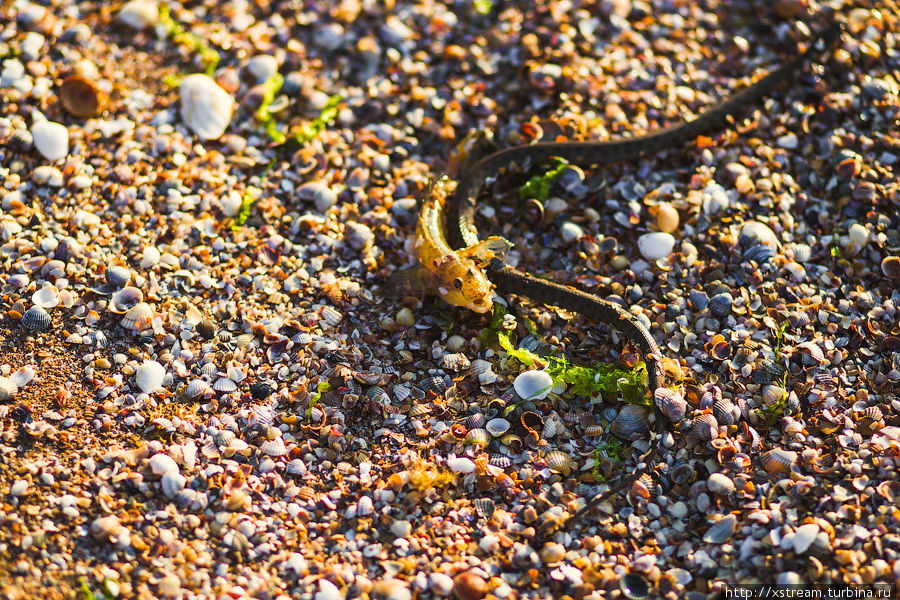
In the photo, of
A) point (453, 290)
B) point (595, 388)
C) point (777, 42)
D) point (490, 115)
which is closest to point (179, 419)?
point (453, 290)

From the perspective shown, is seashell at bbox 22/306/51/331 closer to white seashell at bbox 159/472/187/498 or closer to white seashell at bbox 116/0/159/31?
white seashell at bbox 159/472/187/498

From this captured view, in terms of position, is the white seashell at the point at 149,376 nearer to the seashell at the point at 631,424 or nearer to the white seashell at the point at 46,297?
the white seashell at the point at 46,297

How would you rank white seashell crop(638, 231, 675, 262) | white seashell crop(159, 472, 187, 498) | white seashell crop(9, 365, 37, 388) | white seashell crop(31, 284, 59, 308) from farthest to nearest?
white seashell crop(638, 231, 675, 262), white seashell crop(31, 284, 59, 308), white seashell crop(9, 365, 37, 388), white seashell crop(159, 472, 187, 498)

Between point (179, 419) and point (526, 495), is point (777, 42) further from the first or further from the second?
point (179, 419)

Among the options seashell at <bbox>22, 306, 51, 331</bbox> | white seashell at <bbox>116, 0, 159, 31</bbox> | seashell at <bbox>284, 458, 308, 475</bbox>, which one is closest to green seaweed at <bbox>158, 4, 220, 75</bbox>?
white seashell at <bbox>116, 0, 159, 31</bbox>

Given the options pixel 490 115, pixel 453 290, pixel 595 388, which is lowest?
pixel 595 388

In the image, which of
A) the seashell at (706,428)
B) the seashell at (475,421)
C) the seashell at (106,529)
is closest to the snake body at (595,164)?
the seashell at (706,428)

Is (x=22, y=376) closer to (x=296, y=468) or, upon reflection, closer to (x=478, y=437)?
(x=296, y=468)

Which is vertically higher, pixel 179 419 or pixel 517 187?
pixel 517 187
